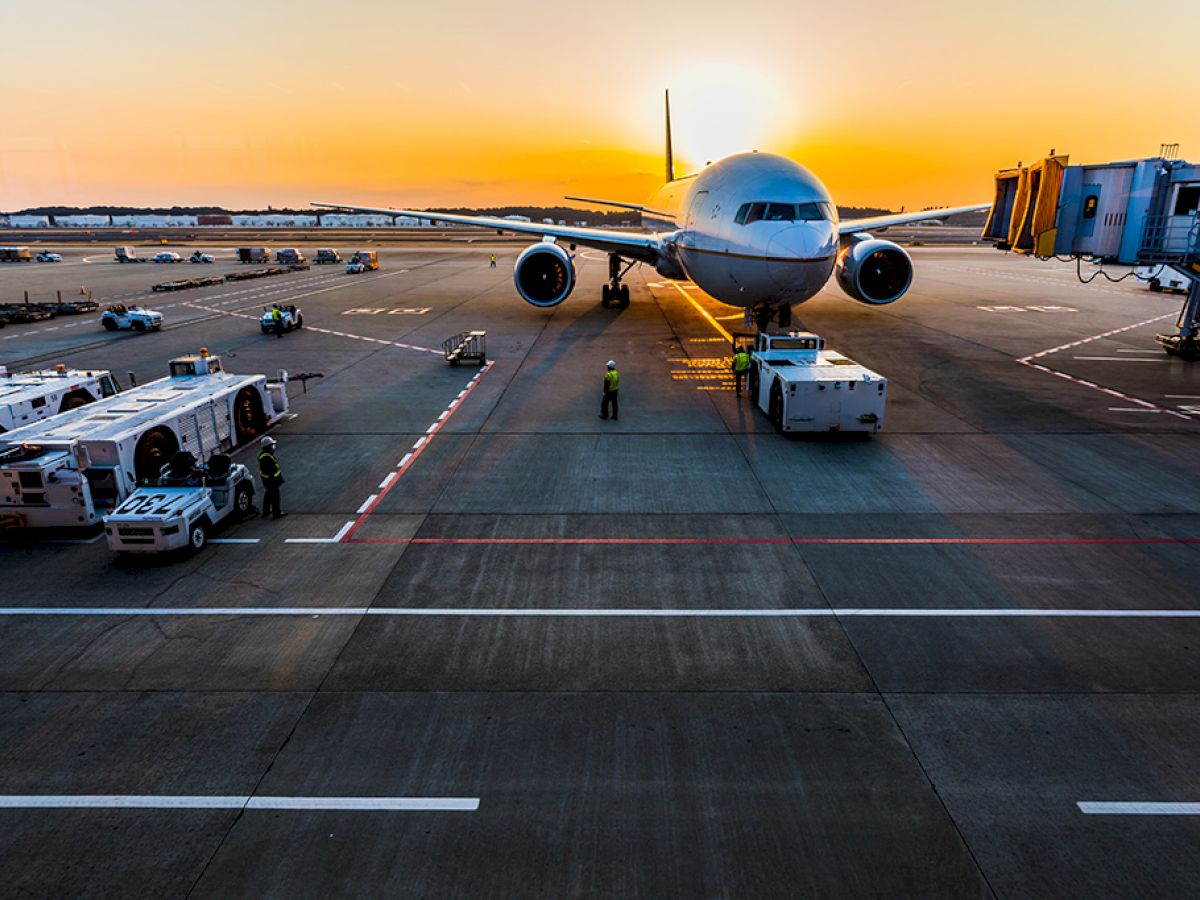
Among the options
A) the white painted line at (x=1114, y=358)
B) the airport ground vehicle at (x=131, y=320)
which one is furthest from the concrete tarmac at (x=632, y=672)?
the airport ground vehicle at (x=131, y=320)

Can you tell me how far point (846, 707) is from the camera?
8742 mm

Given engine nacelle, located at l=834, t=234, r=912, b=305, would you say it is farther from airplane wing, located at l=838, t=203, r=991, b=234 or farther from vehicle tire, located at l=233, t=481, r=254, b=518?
vehicle tire, located at l=233, t=481, r=254, b=518

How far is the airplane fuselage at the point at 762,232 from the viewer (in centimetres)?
2405

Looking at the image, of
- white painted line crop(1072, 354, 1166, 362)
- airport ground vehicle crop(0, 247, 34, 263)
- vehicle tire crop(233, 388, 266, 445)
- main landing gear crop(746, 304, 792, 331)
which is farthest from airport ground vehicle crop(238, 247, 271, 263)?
white painted line crop(1072, 354, 1166, 362)

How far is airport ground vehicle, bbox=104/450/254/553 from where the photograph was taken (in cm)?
1253

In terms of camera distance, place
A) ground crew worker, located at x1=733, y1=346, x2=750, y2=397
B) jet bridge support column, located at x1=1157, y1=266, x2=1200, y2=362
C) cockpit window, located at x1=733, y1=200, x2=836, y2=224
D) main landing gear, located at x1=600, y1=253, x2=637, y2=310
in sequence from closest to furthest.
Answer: ground crew worker, located at x1=733, y1=346, x2=750, y2=397, cockpit window, located at x1=733, y1=200, x2=836, y2=224, jet bridge support column, located at x1=1157, y1=266, x2=1200, y2=362, main landing gear, located at x1=600, y1=253, x2=637, y2=310

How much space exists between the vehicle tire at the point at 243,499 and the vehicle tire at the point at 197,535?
973 mm

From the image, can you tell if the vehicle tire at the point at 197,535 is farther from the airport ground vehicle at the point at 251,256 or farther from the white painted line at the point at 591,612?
the airport ground vehicle at the point at 251,256

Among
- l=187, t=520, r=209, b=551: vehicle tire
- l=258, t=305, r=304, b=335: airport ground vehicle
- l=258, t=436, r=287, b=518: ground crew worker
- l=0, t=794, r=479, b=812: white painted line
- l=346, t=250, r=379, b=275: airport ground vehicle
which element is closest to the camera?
l=0, t=794, r=479, b=812: white painted line

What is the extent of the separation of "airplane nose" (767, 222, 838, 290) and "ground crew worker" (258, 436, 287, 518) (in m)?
17.6

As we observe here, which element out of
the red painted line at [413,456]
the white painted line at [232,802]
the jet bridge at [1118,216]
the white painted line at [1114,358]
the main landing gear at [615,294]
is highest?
the jet bridge at [1118,216]

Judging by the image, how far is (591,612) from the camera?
11.0 metres

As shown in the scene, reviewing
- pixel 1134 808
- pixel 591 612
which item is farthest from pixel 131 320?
pixel 1134 808

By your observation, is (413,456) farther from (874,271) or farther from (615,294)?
(615,294)
